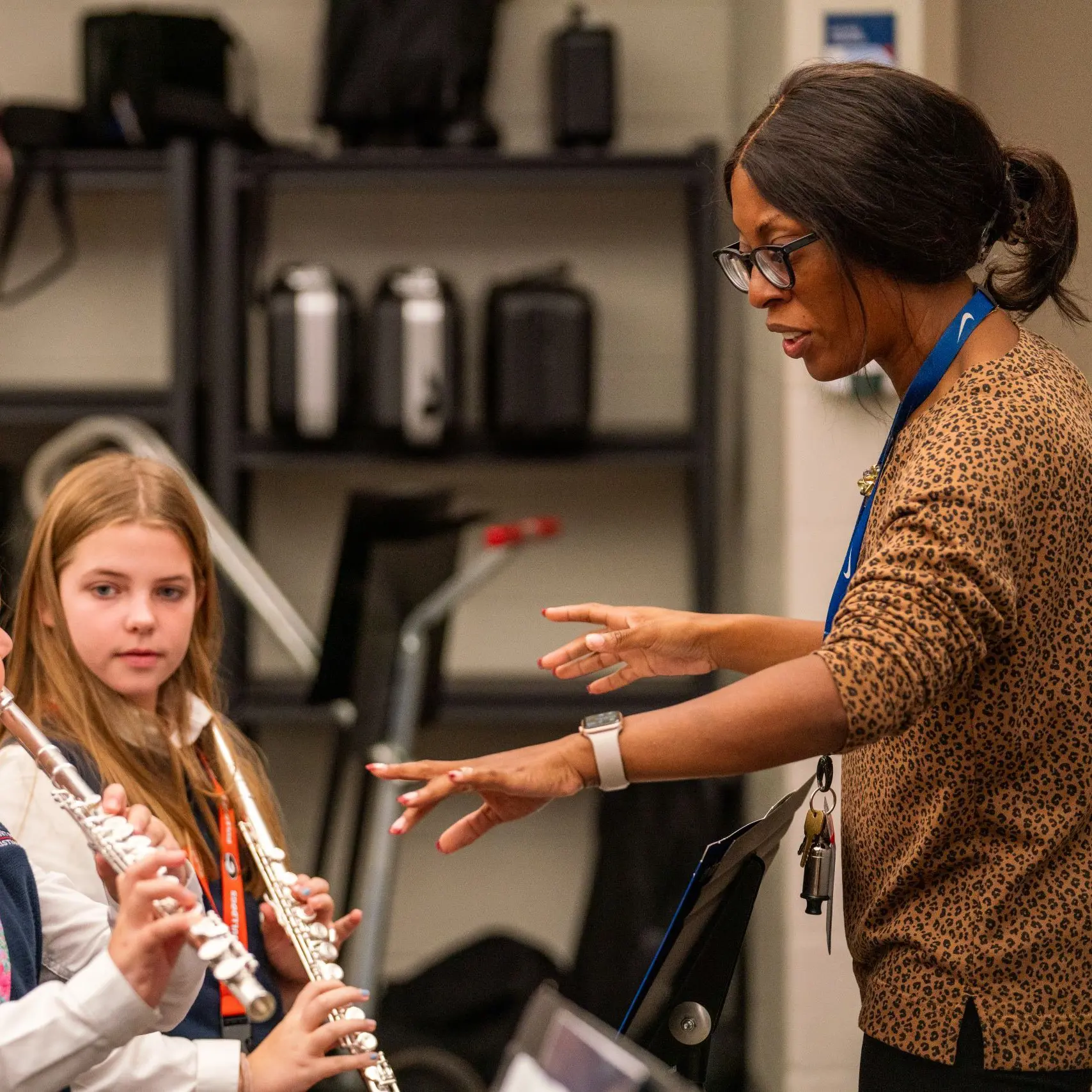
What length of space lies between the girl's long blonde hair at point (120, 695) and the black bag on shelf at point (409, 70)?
1817 mm

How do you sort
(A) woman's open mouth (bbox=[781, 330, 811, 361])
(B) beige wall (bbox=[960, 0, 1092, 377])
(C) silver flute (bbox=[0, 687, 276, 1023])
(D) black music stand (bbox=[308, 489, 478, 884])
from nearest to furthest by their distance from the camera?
(C) silver flute (bbox=[0, 687, 276, 1023]) → (A) woman's open mouth (bbox=[781, 330, 811, 361]) → (B) beige wall (bbox=[960, 0, 1092, 377]) → (D) black music stand (bbox=[308, 489, 478, 884])

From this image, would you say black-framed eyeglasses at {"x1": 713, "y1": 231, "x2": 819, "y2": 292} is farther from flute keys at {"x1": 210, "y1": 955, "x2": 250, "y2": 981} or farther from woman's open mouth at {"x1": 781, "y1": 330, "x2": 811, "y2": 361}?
flute keys at {"x1": 210, "y1": 955, "x2": 250, "y2": 981}

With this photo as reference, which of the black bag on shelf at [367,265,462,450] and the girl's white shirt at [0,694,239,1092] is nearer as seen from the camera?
the girl's white shirt at [0,694,239,1092]

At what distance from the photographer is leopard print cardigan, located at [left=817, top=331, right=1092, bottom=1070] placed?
3.87 feet

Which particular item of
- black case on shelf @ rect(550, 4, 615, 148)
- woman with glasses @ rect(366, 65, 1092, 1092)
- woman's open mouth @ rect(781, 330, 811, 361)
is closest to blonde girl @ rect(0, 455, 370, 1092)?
woman with glasses @ rect(366, 65, 1092, 1092)

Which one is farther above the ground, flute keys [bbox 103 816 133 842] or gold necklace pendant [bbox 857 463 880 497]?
gold necklace pendant [bbox 857 463 880 497]

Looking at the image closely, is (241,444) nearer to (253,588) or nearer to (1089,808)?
(253,588)

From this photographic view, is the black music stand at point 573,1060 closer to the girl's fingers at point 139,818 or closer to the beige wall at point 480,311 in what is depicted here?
the girl's fingers at point 139,818

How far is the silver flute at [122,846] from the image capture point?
Answer: 0.99m

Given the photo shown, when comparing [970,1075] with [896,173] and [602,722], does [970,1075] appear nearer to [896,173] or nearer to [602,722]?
[602,722]

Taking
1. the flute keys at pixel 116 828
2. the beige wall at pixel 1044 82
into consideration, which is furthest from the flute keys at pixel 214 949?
the beige wall at pixel 1044 82

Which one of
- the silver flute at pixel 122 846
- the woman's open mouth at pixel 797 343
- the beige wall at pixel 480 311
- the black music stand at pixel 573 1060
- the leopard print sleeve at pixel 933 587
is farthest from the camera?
the beige wall at pixel 480 311

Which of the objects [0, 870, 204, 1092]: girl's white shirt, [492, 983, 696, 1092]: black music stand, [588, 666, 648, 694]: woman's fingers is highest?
[492, 983, 696, 1092]: black music stand

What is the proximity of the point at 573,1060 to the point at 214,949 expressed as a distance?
15.0 inches
